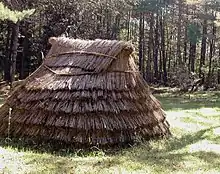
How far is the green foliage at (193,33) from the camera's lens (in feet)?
129

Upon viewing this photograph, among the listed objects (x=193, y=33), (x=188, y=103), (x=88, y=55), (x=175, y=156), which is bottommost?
(x=188, y=103)

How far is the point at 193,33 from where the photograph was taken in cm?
3934

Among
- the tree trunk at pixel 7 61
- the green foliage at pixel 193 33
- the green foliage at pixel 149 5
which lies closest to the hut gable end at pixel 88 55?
the tree trunk at pixel 7 61

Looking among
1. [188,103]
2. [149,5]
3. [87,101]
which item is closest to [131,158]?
[87,101]

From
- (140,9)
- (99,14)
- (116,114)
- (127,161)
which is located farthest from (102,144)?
(140,9)

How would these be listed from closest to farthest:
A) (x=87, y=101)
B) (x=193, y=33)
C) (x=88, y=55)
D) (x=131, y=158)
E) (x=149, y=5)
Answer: (x=131, y=158)
(x=87, y=101)
(x=88, y=55)
(x=193, y=33)
(x=149, y=5)

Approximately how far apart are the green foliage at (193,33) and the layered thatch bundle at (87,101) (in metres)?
29.1

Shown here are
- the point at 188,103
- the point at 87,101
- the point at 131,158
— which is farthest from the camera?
the point at 188,103

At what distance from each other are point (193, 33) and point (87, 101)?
31.4m

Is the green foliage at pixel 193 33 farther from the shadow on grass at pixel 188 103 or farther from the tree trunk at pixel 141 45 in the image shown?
the shadow on grass at pixel 188 103

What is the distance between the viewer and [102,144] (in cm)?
931

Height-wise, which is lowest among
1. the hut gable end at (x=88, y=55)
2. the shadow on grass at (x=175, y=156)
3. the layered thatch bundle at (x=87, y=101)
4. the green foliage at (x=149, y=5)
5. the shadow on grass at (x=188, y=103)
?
the shadow on grass at (x=188, y=103)

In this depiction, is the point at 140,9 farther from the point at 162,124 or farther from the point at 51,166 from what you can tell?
the point at 51,166

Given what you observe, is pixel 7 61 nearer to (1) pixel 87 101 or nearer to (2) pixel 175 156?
(1) pixel 87 101
